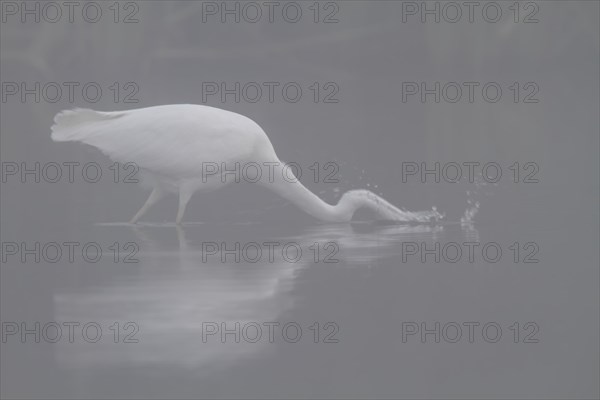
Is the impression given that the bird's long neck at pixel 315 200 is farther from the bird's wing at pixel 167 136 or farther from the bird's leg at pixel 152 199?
the bird's leg at pixel 152 199

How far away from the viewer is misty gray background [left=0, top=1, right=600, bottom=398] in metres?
6.63

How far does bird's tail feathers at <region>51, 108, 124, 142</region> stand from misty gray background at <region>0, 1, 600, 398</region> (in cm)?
42

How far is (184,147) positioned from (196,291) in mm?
2231

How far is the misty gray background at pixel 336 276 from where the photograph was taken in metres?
6.63

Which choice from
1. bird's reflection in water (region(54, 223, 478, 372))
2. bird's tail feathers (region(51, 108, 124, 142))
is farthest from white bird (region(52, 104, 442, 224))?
bird's reflection in water (region(54, 223, 478, 372))

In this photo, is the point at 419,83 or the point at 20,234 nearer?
the point at 20,234

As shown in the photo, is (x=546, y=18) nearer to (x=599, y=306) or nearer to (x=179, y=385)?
(x=599, y=306)

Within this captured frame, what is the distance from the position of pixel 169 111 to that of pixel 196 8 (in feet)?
71.1

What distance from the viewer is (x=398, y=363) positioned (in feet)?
22.5

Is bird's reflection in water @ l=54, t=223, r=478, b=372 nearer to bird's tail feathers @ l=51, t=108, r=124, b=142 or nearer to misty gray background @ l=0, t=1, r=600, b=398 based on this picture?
misty gray background @ l=0, t=1, r=600, b=398

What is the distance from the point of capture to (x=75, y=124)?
10.5 m

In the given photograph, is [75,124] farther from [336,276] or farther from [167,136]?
[336,276]

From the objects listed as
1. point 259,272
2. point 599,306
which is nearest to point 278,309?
point 259,272

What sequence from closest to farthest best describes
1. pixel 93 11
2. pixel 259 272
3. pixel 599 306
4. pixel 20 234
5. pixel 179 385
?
pixel 179 385
pixel 599 306
pixel 259 272
pixel 20 234
pixel 93 11
